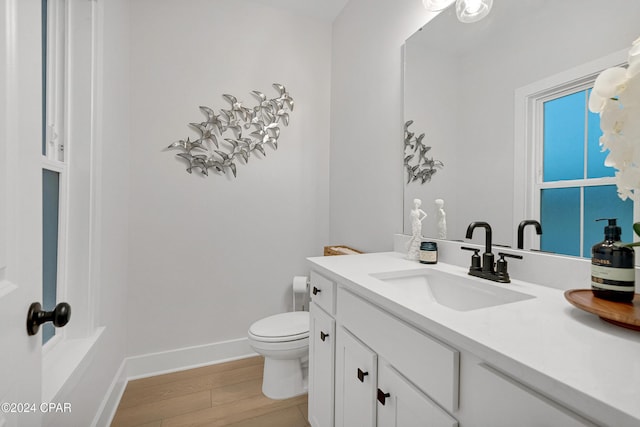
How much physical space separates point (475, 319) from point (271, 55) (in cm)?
230

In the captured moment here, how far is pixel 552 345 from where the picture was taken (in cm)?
52

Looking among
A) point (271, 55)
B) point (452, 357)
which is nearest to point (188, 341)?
point (452, 357)

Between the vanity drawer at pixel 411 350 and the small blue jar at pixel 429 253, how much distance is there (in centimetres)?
46

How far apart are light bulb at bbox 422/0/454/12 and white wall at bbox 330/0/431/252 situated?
0.09 meters

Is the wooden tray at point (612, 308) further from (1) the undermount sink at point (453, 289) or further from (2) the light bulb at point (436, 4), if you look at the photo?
(2) the light bulb at point (436, 4)

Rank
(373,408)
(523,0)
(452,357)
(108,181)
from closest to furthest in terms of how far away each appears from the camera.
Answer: (452,357), (373,408), (523,0), (108,181)

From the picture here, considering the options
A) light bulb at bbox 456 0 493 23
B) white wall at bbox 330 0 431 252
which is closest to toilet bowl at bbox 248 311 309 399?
white wall at bbox 330 0 431 252

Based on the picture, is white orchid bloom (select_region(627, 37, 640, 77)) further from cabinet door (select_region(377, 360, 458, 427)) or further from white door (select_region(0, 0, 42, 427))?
white door (select_region(0, 0, 42, 427))

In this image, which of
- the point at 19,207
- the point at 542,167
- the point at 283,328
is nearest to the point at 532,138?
the point at 542,167

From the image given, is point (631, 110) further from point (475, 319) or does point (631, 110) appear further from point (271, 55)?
point (271, 55)

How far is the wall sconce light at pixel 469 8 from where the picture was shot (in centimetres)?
116

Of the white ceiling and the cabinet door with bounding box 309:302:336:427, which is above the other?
the white ceiling

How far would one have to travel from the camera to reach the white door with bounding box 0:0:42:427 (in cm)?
49

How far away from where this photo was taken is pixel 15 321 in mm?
515
